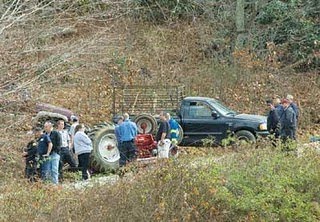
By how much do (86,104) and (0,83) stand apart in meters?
11.8

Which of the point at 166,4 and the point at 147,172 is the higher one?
the point at 166,4

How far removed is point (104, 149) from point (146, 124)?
6.37ft

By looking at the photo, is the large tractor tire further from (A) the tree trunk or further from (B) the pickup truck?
(A) the tree trunk

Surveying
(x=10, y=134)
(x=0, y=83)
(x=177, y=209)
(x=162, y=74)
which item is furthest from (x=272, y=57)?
(x=177, y=209)

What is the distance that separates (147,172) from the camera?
34.4 ft

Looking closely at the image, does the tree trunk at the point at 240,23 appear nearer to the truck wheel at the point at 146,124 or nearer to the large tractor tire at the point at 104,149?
the truck wheel at the point at 146,124

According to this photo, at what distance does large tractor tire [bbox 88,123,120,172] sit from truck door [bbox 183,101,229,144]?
3308 mm

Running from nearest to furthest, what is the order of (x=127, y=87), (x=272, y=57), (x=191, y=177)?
(x=191, y=177)
(x=127, y=87)
(x=272, y=57)

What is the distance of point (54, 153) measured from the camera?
49.7 ft

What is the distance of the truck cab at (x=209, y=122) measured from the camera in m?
20.8

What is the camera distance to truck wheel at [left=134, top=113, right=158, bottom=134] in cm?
1956

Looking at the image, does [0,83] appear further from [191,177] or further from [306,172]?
[306,172]

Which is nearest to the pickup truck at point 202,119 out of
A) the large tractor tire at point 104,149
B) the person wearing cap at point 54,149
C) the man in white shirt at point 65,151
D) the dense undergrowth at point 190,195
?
the large tractor tire at point 104,149

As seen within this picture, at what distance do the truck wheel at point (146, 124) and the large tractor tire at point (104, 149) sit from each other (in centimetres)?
129
